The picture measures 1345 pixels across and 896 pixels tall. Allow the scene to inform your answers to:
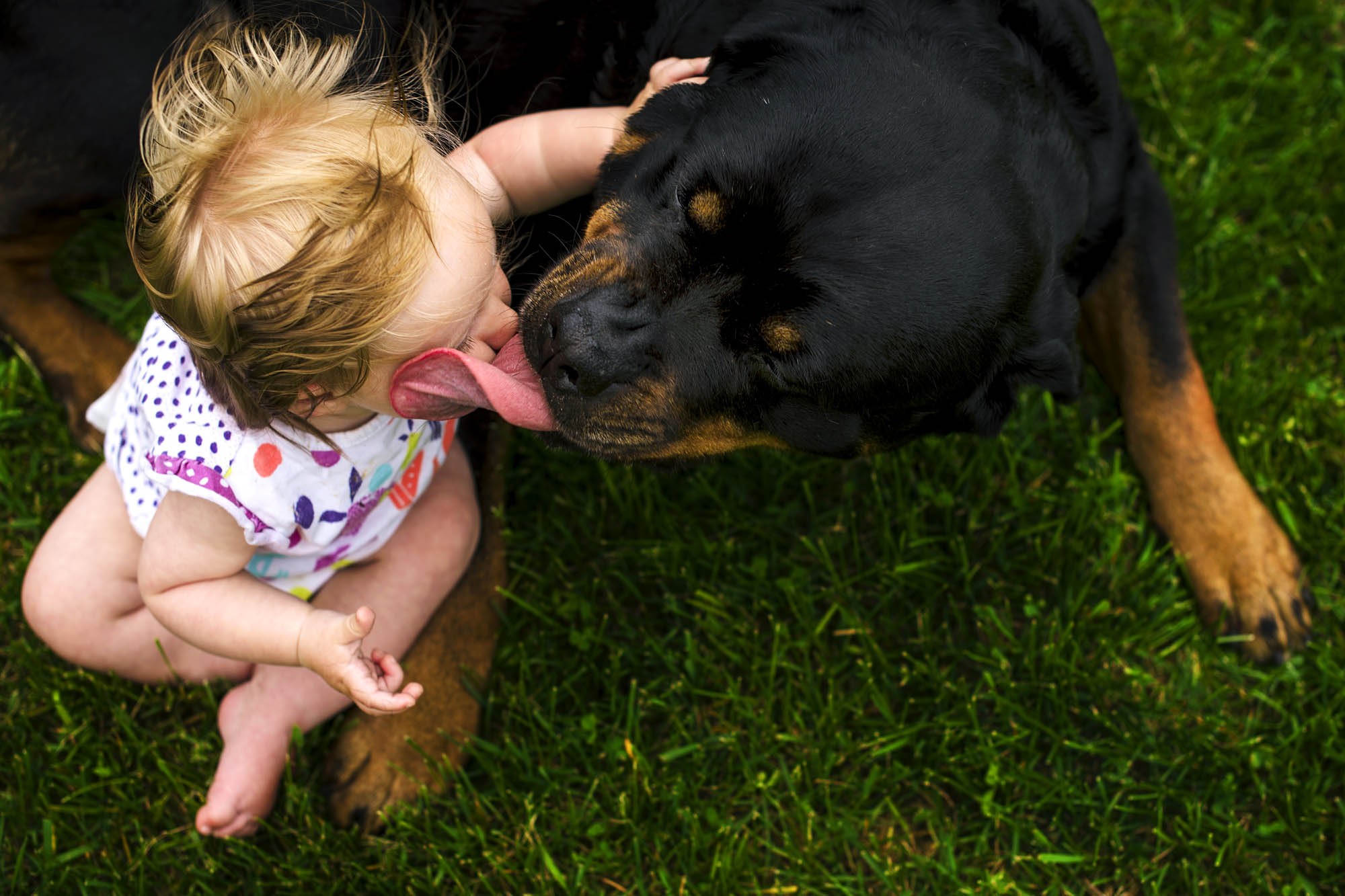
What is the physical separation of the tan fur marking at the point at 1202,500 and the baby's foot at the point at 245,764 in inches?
88.5

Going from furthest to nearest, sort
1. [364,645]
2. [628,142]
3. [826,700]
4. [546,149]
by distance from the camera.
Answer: [826,700] → [364,645] → [546,149] → [628,142]

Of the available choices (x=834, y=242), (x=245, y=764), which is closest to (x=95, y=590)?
(x=245, y=764)

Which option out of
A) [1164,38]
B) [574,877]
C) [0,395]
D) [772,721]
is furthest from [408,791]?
[1164,38]

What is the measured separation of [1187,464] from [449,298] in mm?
1935

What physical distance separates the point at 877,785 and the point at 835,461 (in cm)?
85

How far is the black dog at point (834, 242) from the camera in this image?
166 centimetres

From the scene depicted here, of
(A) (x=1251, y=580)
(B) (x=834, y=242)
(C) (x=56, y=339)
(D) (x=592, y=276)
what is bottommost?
(A) (x=1251, y=580)

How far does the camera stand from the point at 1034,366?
197 cm

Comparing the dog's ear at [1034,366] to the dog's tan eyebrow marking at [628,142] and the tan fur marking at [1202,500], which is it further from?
the dog's tan eyebrow marking at [628,142]

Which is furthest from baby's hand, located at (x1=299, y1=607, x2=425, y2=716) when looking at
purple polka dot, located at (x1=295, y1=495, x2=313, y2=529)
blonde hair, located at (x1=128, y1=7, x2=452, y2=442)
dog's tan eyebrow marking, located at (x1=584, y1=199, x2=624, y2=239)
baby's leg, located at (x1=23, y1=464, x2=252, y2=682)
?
dog's tan eyebrow marking, located at (x1=584, y1=199, x2=624, y2=239)

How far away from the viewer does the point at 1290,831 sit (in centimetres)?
224

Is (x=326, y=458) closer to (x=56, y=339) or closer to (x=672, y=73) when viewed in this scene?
(x=672, y=73)

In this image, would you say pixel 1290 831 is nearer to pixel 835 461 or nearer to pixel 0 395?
pixel 835 461

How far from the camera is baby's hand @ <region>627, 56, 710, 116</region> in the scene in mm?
2020
